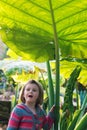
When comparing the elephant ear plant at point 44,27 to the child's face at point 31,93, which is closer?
the elephant ear plant at point 44,27

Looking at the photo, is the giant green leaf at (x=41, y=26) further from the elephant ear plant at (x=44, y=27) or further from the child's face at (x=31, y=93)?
the child's face at (x=31, y=93)

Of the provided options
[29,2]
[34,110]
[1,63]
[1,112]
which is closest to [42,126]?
[34,110]

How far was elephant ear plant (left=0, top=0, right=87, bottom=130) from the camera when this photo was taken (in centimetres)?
196

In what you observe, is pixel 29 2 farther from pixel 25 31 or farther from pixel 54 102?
pixel 54 102

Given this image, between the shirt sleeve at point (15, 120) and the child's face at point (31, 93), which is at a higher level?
the child's face at point (31, 93)

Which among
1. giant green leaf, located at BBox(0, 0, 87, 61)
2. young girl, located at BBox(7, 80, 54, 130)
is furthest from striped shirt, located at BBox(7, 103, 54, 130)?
giant green leaf, located at BBox(0, 0, 87, 61)

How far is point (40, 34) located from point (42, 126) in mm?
539

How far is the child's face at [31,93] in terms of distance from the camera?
2.15 metres

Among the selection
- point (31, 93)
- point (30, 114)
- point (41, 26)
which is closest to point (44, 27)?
point (41, 26)

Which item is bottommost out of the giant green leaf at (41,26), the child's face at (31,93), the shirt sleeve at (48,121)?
the shirt sleeve at (48,121)

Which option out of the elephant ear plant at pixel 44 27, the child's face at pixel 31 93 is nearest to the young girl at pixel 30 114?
the child's face at pixel 31 93

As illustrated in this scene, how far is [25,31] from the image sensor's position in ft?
7.16

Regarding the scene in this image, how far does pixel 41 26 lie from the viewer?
7.05 ft

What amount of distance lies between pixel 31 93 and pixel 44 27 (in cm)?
39
